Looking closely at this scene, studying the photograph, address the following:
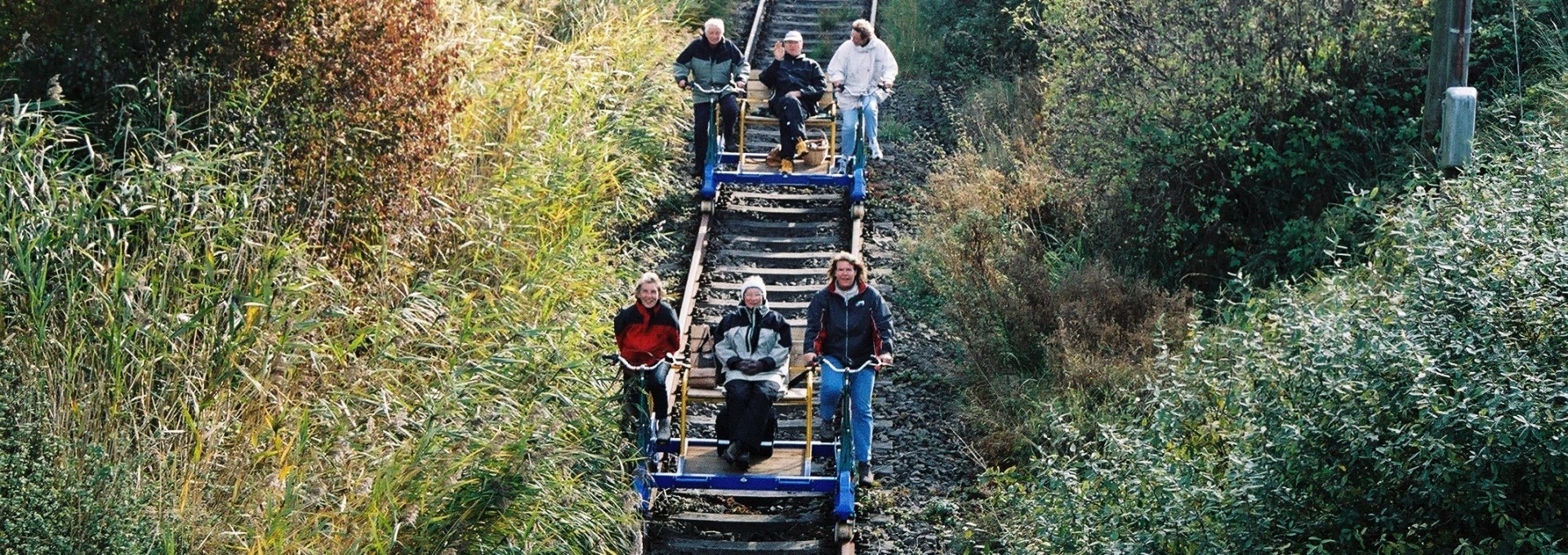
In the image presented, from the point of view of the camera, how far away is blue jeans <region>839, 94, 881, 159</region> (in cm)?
1523

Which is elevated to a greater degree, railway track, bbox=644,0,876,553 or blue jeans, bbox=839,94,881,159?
blue jeans, bbox=839,94,881,159

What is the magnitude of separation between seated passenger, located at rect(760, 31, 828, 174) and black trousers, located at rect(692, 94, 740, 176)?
1.30 feet

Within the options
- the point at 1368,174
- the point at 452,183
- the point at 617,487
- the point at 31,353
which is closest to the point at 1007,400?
the point at 617,487

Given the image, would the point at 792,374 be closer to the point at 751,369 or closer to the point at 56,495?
the point at 751,369

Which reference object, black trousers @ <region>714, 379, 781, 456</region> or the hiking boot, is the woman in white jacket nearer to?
the hiking boot

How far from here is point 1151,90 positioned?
13031 millimetres

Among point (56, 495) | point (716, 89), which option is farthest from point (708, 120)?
point (56, 495)

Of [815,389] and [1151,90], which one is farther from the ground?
[1151,90]

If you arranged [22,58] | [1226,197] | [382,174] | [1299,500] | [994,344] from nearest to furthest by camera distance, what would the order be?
[1299,500] < [22,58] < [382,174] < [994,344] < [1226,197]

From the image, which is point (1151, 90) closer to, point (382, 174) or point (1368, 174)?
point (1368, 174)

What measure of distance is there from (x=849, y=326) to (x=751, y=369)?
706 mm

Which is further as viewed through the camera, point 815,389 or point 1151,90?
point 1151,90

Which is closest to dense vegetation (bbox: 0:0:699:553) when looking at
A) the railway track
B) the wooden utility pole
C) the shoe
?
the railway track

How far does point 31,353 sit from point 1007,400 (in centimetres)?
632
